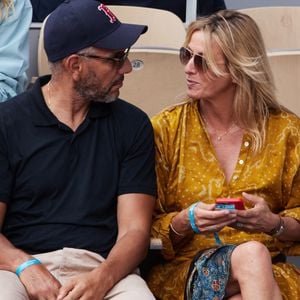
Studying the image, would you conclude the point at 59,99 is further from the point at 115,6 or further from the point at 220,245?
the point at 115,6

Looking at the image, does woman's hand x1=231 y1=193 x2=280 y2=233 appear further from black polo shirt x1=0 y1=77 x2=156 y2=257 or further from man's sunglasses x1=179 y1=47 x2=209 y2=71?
man's sunglasses x1=179 y1=47 x2=209 y2=71

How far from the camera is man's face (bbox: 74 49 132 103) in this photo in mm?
3029

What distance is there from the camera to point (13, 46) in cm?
375

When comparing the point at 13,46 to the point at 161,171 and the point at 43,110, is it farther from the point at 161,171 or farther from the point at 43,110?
the point at 161,171

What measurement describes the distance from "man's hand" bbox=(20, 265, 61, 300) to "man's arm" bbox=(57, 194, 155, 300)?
0.04m

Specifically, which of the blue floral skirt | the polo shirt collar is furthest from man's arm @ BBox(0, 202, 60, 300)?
the blue floral skirt

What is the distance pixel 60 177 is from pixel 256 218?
0.68m

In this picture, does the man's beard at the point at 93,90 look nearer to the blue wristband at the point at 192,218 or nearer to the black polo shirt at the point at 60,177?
the black polo shirt at the point at 60,177

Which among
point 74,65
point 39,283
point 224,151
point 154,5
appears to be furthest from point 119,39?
point 154,5

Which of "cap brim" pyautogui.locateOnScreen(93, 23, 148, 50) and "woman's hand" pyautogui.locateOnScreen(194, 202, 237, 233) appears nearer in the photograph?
"woman's hand" pyautogui.locateOnScreen(194, 202, 237, 233)

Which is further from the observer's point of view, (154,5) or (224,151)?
(154,5)

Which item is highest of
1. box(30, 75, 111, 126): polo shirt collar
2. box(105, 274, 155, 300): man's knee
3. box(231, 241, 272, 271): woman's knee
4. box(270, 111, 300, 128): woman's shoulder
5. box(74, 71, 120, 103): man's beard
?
box(74, 71, 120, 103): man's beard

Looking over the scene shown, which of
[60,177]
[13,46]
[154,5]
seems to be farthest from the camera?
[154,5]

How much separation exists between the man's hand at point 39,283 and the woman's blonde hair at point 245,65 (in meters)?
0.88
